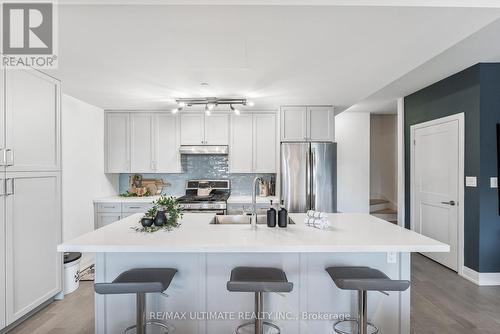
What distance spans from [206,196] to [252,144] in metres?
1.16

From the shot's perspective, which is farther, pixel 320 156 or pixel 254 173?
pixel 254 173

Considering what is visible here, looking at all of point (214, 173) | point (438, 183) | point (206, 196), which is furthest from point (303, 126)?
point (438, 183)

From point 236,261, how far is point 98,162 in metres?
3.48

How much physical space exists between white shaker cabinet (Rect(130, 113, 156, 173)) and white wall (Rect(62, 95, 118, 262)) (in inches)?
19.8

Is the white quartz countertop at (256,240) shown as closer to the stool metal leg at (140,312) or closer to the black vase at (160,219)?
the black vase at (160,219)

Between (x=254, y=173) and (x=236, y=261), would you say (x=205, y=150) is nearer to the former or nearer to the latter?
(x=254, y=173)

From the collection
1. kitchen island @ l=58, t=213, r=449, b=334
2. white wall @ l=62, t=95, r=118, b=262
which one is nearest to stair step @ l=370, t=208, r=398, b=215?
kitchen island @ l=58, t=213, r=449, b=334

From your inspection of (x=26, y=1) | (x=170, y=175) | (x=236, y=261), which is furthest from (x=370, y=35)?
(x=170, y=175)

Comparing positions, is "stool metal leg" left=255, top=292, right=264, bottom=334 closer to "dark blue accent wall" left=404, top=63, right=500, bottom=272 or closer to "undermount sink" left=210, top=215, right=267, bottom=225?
"undermount sink" left=210, top=215, right=267, bottom=225

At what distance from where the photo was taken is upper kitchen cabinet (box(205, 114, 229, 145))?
4707 millimetres

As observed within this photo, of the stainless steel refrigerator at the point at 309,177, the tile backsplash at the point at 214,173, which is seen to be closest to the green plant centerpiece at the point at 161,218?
the stainless steel refrigerator at the point at 309,177

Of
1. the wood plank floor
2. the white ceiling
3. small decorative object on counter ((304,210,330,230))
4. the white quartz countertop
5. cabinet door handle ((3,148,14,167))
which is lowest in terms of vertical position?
the wood plank floor

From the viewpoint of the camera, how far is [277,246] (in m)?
1.77

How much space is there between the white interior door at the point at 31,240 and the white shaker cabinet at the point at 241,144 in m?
2.50
